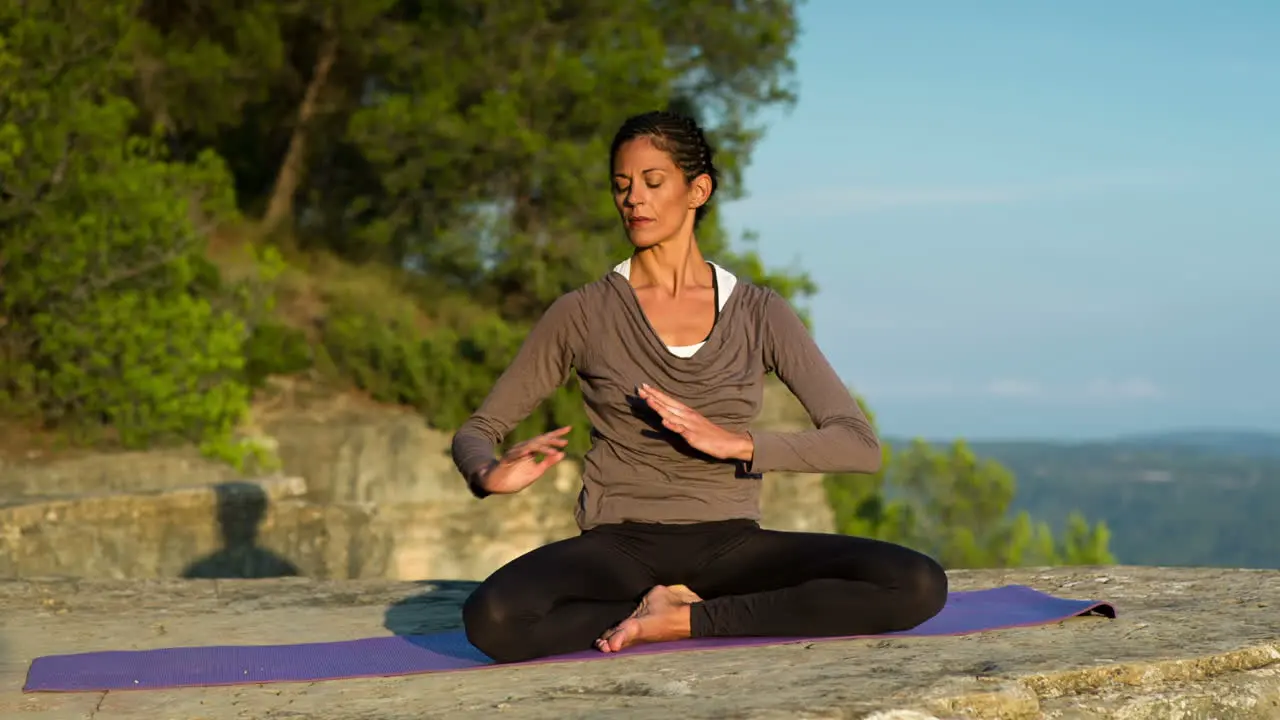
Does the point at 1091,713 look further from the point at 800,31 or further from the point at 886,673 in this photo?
the point at 800,31

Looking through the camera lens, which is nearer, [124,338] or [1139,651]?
[1139,651]

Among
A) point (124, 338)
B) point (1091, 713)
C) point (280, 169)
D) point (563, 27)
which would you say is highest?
point (563, 27)

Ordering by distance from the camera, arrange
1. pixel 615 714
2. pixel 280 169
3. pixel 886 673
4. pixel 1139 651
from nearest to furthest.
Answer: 1. pixel 615 714
2. pixel 886 673
3. pixel 1139 651
4. pixel 280 169

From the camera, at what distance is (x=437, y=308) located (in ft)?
58.0

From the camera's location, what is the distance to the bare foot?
3965mm

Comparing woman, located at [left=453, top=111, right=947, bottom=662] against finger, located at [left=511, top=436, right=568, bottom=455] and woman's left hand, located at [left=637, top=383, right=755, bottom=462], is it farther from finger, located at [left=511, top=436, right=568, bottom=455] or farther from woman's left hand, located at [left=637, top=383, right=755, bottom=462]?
finger, located at [left=511, top=436, right=568, bottom=455]

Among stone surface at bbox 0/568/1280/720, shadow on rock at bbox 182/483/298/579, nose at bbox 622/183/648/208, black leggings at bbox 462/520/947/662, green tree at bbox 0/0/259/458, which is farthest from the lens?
green tree at bbox 0/0/259/458

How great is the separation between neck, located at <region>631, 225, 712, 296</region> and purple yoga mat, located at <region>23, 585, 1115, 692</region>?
3.37 ft

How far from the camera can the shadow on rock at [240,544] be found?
440 inches

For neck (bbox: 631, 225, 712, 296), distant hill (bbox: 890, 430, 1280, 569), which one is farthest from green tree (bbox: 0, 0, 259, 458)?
distant hill (bbox: 890, 430, 1280, 569)

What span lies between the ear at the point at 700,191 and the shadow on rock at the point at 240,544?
768 cm

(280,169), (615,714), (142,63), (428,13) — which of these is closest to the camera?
(615,714)

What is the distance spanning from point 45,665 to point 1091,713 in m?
2.83

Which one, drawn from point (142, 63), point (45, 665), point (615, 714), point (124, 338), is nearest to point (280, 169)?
point (142, 63)
